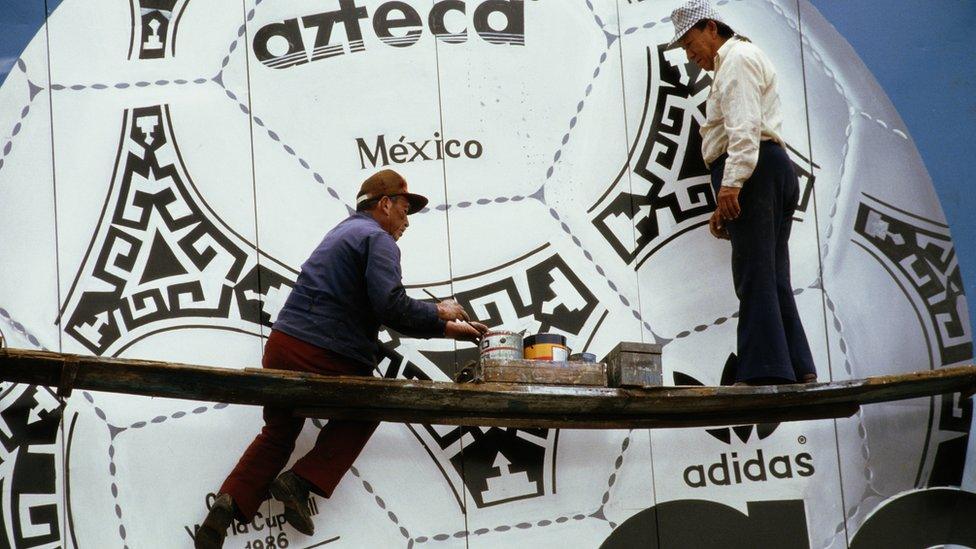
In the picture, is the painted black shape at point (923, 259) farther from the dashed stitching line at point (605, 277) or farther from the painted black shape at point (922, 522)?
the dashed stitching line at point (605, 277)

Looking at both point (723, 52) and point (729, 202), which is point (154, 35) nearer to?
point (723, 52)

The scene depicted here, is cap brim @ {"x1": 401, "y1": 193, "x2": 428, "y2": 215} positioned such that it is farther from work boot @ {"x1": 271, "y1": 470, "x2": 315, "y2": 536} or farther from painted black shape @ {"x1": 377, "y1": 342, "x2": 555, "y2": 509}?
work boot @ {"x1": 271, "y1": 470, "x2": 315, "y2": 536}

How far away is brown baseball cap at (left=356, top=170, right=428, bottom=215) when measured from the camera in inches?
238

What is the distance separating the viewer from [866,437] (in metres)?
6.32

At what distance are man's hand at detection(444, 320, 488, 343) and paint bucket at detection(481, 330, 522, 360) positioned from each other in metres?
0.04

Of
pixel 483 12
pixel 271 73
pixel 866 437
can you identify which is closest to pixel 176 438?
pixel 271 73

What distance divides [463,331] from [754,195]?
146cm

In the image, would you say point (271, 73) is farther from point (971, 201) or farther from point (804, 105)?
point (971, 201)

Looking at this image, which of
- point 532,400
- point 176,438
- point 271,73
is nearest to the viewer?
point 532,400

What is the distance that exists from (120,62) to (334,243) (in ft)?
4.84

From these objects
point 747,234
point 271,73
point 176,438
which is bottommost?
point 176,438

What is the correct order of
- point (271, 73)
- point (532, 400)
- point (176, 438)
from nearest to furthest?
point (532, 400) → point (176, 438) → point (271, 73)

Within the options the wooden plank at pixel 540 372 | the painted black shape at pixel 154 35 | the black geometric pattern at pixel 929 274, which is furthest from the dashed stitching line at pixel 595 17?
the painted black shape at pixel 154 35

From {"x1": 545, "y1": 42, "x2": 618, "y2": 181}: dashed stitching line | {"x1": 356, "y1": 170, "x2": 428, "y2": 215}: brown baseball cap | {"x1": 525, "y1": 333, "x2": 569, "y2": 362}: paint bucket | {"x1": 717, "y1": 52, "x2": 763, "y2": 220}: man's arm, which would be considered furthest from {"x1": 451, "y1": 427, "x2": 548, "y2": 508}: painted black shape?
{"x1": 717, "y1": 52, "x2": 763, "y2": 220}: man's arm
